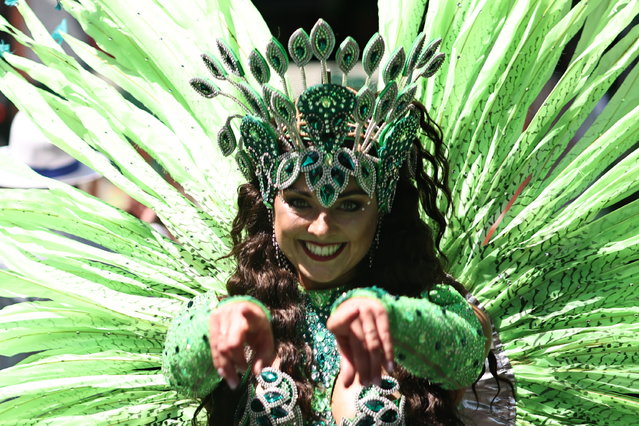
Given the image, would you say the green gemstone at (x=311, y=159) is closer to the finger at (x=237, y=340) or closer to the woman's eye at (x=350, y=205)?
the woman's eye at (x=350, y=205)

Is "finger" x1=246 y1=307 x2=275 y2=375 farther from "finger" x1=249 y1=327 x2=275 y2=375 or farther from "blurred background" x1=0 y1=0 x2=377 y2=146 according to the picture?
"blurred background" x1=0 y1=0 x2=377 y2=146

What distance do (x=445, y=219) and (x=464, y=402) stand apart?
1.62 ft

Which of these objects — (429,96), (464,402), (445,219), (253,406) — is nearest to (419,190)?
(445,219)

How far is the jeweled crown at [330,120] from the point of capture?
219cm

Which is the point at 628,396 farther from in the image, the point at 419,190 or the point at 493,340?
the point at 419,190

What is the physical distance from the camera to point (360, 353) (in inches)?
69.9

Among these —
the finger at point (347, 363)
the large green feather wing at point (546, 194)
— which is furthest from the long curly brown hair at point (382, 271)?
the finger at point (347, 363)

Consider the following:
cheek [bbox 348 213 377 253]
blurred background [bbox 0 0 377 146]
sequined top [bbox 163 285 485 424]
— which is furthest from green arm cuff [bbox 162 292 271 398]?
blurred background [bbox 0 0 377 146]

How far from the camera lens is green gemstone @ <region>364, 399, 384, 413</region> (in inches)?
84.4

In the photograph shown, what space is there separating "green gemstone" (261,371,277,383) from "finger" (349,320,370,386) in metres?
0.47

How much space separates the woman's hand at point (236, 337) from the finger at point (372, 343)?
8.7 inches

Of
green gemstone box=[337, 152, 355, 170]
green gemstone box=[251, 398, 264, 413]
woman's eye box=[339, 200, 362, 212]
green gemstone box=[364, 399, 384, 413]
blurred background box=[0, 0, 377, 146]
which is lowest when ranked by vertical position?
green gemstone box=[364, 399, 384, 413]

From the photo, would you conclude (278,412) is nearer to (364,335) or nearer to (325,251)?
(325,251)

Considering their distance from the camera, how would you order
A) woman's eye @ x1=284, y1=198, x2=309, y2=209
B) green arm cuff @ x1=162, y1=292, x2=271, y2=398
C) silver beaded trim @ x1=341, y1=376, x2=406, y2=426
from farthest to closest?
woman's eye @ x1=284, y1=198, x2=309, y2=209, silver beaded trim @ x1=341, y1=376, x2=406, y2=426, green arm cuff @ x1=162, y1=292, x2=271, y2=398
